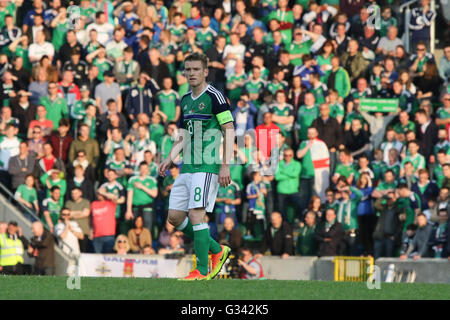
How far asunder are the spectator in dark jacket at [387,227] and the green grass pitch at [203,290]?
300 inches

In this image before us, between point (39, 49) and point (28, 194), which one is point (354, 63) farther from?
point (28, 194)

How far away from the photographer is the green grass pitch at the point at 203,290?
952 centimetres

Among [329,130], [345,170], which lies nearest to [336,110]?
[329,130]

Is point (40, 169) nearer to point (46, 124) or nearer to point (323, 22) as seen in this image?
point (46, 124)

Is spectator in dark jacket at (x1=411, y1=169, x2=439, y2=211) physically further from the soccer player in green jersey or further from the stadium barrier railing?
the soccer player in green jersey

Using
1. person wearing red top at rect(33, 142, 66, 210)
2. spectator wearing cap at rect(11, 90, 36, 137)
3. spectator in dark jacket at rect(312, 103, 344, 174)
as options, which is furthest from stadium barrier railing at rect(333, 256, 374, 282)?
spectator wearing cap at rect(11, 90, 36, 137)

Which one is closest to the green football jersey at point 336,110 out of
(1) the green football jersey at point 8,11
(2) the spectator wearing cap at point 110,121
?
(2) the spectator wearing cap at point 110,121

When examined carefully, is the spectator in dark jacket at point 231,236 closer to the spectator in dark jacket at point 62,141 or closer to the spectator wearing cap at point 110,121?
the spectator wearing cap at point 110,121

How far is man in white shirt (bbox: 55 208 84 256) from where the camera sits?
19781 mm

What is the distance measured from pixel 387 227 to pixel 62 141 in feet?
21.1

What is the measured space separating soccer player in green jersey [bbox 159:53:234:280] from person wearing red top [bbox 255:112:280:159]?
8.67m

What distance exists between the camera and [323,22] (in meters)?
23.4
